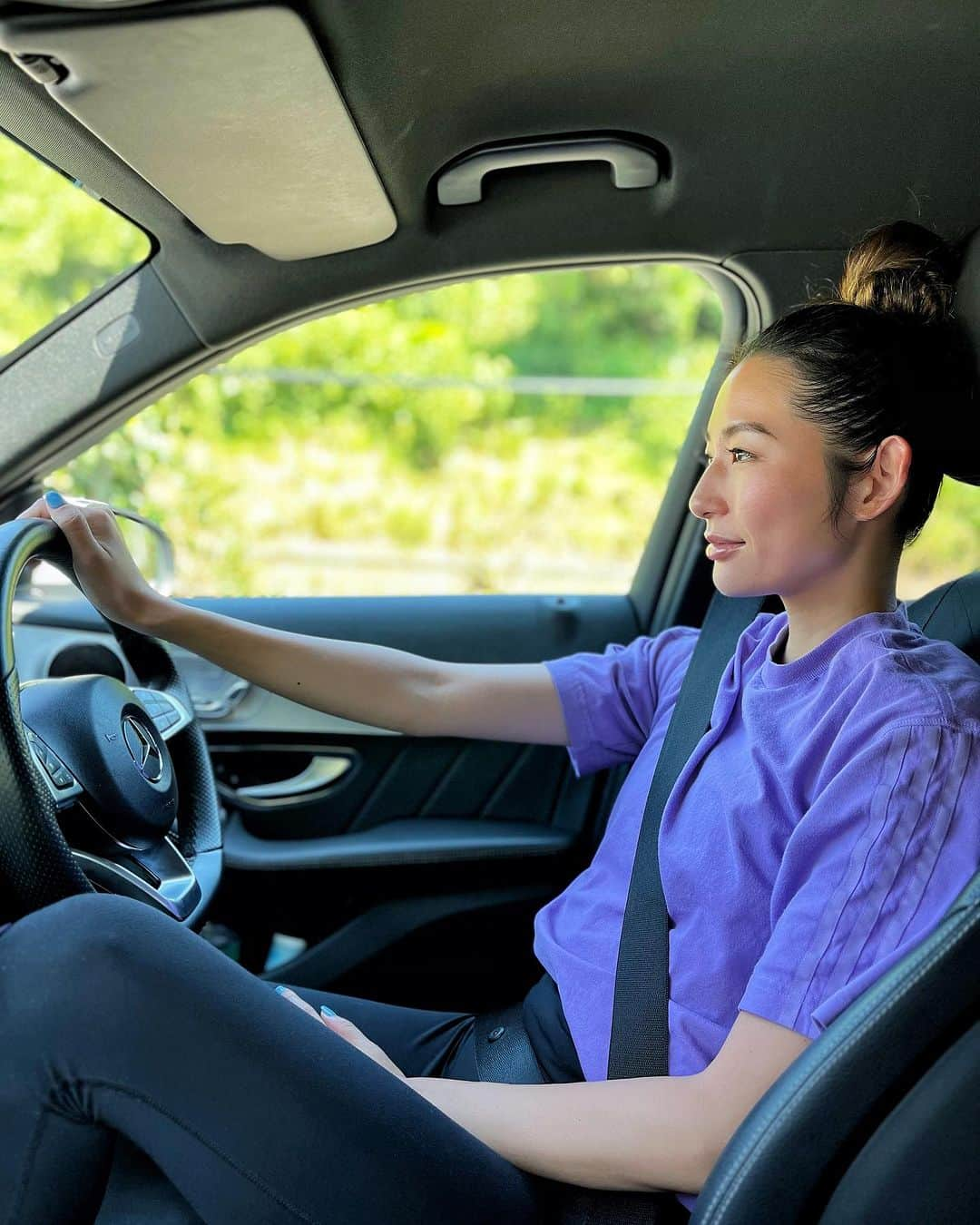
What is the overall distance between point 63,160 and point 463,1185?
1.22 metres

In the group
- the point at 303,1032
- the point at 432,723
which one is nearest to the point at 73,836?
the point at 303,1032

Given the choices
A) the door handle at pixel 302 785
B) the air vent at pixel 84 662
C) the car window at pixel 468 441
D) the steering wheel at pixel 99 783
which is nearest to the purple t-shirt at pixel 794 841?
the steering wheel at pixel 99 783

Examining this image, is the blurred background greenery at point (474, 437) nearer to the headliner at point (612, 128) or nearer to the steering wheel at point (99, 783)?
the headliner at point (612, 128)

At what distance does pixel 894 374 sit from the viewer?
133 cm

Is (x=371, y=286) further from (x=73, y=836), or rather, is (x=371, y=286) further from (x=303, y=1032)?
(x=303, y=1032)

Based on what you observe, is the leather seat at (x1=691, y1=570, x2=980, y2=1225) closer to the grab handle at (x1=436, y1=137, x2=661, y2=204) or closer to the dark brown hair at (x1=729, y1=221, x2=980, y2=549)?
the dark brown hair at (x1=729, y1=221, x2=980, y2=549)

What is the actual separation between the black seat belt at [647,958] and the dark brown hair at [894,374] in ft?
0.98

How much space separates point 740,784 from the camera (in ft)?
4.20

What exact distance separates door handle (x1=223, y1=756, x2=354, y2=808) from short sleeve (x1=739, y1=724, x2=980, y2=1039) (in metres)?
1.14

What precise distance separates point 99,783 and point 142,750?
102mm

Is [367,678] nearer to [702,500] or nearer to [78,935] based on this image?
[702,500]

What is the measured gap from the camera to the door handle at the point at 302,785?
6.91ft

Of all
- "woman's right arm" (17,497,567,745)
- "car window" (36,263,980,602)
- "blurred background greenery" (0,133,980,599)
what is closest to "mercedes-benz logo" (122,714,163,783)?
"woman's right arm" (17,497,567,745)

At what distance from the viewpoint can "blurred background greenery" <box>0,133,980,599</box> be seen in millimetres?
5598
